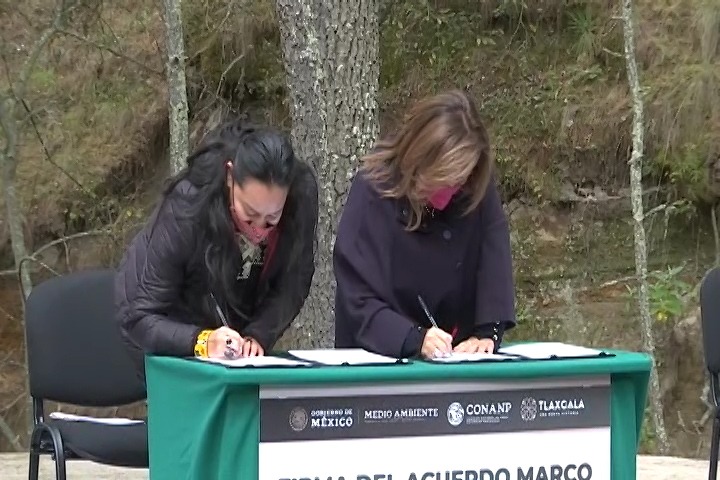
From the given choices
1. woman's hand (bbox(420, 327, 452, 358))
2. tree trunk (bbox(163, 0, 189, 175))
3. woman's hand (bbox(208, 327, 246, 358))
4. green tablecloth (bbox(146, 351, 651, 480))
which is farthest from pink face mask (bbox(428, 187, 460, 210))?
tree trunk (bbox(163, 0, 189, 175))

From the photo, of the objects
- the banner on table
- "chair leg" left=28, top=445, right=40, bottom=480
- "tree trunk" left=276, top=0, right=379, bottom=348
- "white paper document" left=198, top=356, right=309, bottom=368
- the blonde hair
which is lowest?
"chair leg" left=28, top=445, right=40, bottom=480

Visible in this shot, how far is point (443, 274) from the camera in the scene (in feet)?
8.88

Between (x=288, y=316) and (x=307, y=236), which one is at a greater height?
(x=307, y=236)

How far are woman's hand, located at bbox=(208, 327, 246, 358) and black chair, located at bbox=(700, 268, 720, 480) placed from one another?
72.5 inches

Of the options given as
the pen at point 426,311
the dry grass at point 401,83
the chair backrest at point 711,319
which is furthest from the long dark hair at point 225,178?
the dry grass at point 401,83

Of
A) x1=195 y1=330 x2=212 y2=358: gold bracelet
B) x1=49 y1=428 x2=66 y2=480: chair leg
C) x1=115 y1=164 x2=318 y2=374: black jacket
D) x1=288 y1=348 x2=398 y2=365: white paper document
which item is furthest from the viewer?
x1=49 y1=428 x2=66 y2=480: chair leg

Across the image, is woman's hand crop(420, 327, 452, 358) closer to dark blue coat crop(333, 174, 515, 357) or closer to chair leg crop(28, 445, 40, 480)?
dark blue coat crop(333, 174, 515, 357)

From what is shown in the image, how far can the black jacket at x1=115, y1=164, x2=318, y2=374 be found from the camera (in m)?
2.44

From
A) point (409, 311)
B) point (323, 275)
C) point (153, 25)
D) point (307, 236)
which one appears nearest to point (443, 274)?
point (409, 311)

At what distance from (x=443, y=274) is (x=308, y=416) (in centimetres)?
69

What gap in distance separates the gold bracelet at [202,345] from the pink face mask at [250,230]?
0.25 metres

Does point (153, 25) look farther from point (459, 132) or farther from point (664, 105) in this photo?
point (459, 132)

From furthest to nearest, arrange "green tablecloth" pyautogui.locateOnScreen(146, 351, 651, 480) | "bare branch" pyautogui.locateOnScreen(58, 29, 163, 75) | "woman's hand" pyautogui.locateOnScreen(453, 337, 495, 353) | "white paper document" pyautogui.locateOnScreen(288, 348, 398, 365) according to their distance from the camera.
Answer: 1. "bare branch" pyautogui.locateOnScreen(58, 29, 163, 75)
2. "woman's hand" pyautogui.locateOnScreen(453, 337, 495, 353)
3. "white paper document" pyautogui.locateOnScreen(288, 348, 398, 365)
4. "green tablecloth" pyautogui.locateOnScreen(146, 351, 651, 480)

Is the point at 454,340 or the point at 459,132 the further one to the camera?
the point at 454,340
